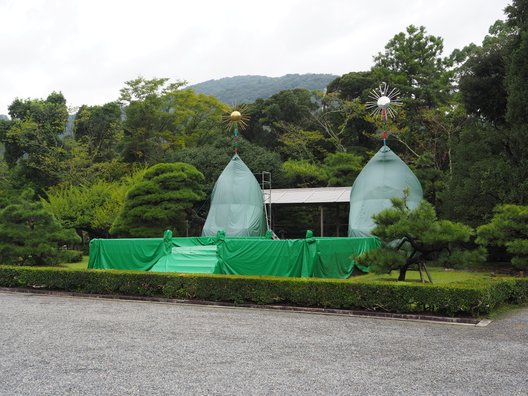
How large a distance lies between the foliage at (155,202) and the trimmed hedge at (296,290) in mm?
8429

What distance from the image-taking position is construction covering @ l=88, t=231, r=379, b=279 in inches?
482

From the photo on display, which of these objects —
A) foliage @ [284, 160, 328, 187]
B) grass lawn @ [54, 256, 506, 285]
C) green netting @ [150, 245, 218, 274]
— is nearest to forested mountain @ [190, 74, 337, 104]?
foliage @ [284, 160, 328, 187]

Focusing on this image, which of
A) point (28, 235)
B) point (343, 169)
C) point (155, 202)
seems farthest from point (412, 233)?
point (343, 169)

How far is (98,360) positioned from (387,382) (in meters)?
3.14

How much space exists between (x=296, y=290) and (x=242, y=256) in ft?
10.7

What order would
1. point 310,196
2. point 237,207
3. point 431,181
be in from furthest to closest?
point 310,196 < point 431,181 < point 237,207

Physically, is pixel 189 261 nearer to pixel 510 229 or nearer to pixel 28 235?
pixel 28 235

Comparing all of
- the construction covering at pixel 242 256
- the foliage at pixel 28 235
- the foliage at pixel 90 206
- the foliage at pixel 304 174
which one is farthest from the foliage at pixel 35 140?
the construction covering at pixel 242 256

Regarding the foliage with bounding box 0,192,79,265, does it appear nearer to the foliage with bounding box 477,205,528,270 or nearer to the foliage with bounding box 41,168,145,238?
the foliage with bounding box 41,168,145,238

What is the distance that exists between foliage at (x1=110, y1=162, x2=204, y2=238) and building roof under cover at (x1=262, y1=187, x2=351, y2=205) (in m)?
3.75

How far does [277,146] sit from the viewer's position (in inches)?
1431

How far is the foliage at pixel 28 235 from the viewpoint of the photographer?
1513cm

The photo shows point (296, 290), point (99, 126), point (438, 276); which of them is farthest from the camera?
point (99, 126)

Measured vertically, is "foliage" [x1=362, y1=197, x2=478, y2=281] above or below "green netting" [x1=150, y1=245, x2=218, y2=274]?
above
